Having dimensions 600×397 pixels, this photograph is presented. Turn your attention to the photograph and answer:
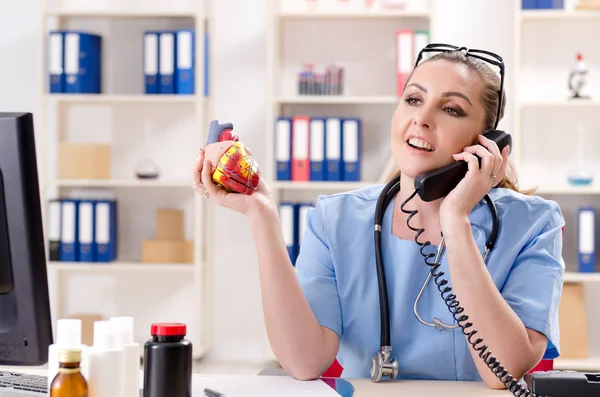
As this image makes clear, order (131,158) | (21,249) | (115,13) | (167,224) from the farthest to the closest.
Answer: (131,158), (167,224), (115,13), (21,249)

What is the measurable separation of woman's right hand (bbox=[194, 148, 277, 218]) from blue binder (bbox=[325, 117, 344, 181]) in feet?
8.64

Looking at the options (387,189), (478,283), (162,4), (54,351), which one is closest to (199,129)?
(162,4)

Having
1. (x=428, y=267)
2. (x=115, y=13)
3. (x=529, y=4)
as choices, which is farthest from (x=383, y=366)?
(x=115, y=13)

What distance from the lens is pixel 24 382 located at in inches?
55.8

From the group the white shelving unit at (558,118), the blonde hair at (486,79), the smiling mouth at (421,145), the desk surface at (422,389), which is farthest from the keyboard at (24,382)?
the white shelving unit at (558,118)

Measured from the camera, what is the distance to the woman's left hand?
160 centimetres

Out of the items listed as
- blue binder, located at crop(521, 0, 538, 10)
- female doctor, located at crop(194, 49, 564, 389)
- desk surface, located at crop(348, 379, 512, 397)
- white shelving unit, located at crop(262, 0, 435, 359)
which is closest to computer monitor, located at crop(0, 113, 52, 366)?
female doctor, located at crop(194, 49, 564, 389)

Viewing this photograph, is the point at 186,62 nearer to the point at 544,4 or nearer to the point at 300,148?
the point at 300,148

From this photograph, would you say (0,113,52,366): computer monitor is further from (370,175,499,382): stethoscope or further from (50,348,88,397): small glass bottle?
(370,175,499,382): stethoscope

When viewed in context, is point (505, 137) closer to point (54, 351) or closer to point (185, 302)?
point (54, 351)

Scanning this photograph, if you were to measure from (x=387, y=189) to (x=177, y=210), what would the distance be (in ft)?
9.35

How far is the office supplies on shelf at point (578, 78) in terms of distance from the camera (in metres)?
4.19

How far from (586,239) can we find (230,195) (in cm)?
311

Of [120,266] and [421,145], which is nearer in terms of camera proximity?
[421,145]
